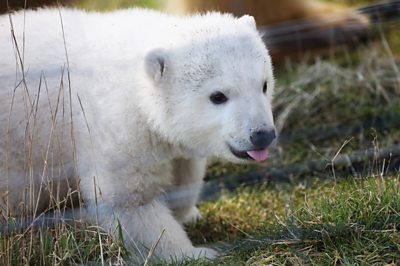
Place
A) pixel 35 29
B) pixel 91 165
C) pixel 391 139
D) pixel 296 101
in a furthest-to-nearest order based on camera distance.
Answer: pixel 296 101 < pixel 391 139 < pixel 35 29 < pixel 91 165

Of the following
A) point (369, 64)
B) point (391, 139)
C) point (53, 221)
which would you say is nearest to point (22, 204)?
point (53, 221)

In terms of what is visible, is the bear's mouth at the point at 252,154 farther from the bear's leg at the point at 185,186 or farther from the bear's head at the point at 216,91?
the bear's leg at the point at 185,186

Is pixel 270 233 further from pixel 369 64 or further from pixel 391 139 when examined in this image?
pixel 369 64

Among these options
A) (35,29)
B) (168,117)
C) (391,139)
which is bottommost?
(391,139)

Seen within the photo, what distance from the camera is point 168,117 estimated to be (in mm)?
3975

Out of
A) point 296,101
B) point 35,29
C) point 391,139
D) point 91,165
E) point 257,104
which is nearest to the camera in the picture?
point 257,104

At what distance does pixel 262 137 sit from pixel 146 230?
2.61ft

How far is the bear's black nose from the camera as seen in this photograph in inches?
147

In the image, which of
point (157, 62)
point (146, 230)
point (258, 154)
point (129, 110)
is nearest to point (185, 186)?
point (146, 230)

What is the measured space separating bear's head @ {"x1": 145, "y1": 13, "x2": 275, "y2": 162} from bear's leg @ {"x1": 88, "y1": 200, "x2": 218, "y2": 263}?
1.35 ft

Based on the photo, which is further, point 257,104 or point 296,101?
point 296,101

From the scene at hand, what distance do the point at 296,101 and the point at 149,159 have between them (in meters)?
2.27

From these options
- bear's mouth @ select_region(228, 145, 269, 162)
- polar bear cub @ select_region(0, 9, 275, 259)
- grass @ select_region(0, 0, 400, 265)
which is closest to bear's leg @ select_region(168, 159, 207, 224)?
grass @ select_region(0, 0, 400, 265)

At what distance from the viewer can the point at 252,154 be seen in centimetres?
389
